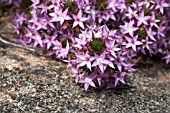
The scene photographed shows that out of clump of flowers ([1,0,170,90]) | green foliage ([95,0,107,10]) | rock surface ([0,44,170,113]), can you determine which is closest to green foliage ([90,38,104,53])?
clump of flowers ([1,0,170,90])

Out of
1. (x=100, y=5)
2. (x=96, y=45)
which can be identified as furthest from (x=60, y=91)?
(x=100, y=5)

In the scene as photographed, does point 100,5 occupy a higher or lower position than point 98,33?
higher

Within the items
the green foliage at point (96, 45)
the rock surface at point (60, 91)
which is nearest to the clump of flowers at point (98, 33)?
the green foliage at point (96, 45)

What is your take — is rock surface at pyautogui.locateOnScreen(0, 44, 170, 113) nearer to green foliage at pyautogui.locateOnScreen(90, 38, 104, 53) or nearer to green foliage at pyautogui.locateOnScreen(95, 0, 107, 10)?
green foliage at pyautogui.locateOnScreen(90, 38, 104, 53)

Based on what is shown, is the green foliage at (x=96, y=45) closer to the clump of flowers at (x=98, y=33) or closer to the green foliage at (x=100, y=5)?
the clump of flowers at (x=98, y=33)

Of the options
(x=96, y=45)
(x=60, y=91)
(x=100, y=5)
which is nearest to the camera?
(x=96, y=45)

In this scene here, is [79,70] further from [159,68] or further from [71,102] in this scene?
[159,68]

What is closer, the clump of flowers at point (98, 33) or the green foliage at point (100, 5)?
the clump of flowers at point (98, 33)

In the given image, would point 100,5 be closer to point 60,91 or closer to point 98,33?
point 98,33
